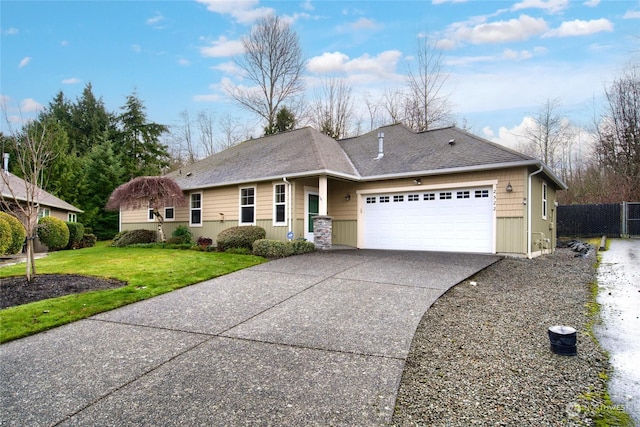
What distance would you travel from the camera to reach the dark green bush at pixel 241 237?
12.1 meters

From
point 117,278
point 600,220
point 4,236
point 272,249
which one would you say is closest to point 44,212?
point 4,236

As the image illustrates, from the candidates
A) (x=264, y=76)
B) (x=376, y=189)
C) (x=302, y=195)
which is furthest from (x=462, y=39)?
(x=264, y=76)

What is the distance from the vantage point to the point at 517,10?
11.4m

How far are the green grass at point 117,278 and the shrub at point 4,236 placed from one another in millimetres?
3583

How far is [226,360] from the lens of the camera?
3.58m

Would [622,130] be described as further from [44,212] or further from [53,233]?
[44,212]

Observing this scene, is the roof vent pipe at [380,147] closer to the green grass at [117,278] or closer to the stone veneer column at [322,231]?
the stone veneer column at [322,231]

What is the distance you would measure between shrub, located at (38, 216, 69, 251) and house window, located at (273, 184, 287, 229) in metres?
11.6

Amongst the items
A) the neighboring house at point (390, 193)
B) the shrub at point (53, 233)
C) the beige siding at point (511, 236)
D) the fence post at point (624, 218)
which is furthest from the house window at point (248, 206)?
the fence post at point (624, 218)

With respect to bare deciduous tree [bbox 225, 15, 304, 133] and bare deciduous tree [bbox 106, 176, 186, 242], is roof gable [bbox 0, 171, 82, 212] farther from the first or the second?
bare deciduous tree [bbox 225, 15, 304, 133]

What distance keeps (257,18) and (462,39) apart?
1572 centimetres

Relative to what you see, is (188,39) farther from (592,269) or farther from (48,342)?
(592,269)

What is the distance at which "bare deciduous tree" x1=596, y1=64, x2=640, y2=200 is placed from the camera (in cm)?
2127

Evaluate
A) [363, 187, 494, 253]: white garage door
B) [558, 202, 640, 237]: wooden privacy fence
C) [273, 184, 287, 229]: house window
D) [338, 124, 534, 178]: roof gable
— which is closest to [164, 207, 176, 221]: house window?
[273, 184, 287, 229]: house window
